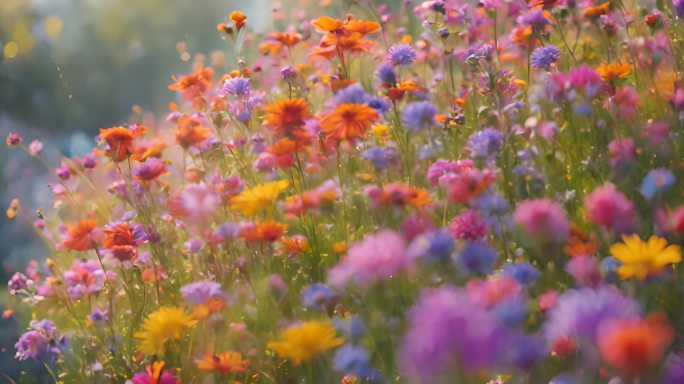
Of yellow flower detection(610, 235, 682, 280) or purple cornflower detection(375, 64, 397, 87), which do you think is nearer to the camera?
yellow flower detection(610, 235, 682, 280)

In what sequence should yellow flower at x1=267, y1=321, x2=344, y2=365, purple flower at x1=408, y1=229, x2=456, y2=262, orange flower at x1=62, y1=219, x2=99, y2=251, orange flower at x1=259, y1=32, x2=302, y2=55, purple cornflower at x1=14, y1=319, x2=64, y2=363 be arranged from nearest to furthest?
1. yellow flower at x1=267, y1=321, x2=344, y2=365
2. purple flower at x1=408, y1=229, x2=456, y2=262
3. orange flower at x1=62, y1=219, x2=99, y2=251
4. purple cornflower at x1=14, y1=319, x2=64, y2=363
5. orange flower at x1=259, y1=32, x2=302, y2=55

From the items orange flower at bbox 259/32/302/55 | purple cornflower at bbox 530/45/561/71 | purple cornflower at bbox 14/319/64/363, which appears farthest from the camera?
orange flower at bbox 259/32/302/55

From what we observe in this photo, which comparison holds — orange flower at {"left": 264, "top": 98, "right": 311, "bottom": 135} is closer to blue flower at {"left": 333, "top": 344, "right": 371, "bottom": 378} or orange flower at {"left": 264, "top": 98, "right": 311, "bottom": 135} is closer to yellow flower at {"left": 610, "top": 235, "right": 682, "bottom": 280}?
blue flower at {"left": 333, "top": 344, "right": 371, "bottom": 378}

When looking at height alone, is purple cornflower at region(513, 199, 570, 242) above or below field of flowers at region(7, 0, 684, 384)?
above

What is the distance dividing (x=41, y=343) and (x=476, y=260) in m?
1.23

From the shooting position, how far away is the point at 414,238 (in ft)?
3.85

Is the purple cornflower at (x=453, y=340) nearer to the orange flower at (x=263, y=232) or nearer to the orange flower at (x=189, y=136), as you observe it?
the orange flower at (x=263, y=232)

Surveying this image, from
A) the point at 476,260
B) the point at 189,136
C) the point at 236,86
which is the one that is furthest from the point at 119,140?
the point at 476,260

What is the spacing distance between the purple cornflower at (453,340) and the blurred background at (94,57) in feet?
13.8

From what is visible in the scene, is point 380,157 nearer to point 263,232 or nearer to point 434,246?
point 263,232

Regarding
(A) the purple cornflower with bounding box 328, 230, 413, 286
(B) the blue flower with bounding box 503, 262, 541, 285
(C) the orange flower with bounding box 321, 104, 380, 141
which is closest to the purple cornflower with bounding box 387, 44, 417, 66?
(C) the orange flower with bounding box 321, 104, 380, 141

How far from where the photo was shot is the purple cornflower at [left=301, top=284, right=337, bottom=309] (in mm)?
1282

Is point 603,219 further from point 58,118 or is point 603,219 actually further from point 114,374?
point 58,118

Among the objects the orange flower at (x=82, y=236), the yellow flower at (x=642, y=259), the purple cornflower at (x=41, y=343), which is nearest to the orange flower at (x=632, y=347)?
the yellow flower at (x=642, y=259)
